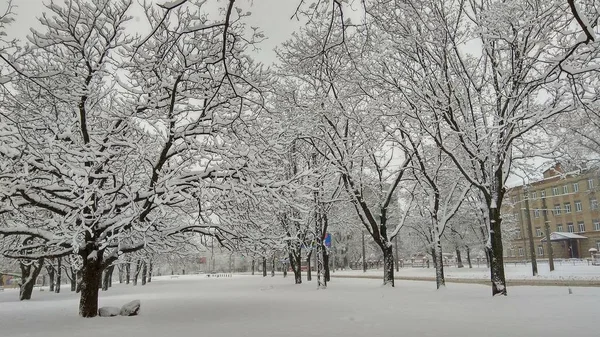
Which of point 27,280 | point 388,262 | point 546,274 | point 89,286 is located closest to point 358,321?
point 89,286

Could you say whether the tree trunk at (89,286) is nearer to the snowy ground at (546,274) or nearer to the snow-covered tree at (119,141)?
the snow-covered tree at (119,141)

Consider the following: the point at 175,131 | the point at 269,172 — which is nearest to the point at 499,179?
the point at 269,172

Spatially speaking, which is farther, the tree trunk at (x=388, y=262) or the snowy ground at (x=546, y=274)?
the snowy ground at (x=546, y=274)

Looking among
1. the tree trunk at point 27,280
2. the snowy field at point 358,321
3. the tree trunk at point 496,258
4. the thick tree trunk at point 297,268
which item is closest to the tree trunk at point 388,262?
the tree trunk at point 496,258

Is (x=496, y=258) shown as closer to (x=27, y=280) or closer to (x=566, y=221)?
(x=27, y=280)

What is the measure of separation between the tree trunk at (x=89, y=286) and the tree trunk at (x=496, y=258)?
40.8 ft

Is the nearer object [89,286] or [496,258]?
[89,286]

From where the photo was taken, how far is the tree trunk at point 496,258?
45.2 ft

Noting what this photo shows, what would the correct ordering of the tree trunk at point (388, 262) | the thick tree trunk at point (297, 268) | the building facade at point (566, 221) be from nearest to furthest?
the tree trunk at point (388, 262), the thick tree trunk at point (297, 268), the building facade at point (566, 221)

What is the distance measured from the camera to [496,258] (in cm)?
1376

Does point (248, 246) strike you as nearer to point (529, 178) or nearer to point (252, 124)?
point (252, 124)

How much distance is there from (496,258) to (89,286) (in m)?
12.7

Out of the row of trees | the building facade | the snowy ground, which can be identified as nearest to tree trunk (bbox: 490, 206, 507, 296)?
the row of trees

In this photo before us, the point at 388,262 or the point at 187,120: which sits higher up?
the point at 187,120
